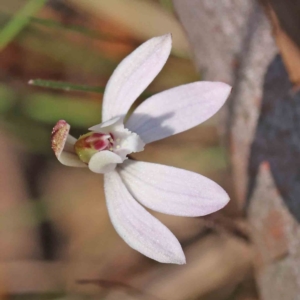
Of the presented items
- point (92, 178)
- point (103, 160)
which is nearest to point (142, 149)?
point (103, 160)

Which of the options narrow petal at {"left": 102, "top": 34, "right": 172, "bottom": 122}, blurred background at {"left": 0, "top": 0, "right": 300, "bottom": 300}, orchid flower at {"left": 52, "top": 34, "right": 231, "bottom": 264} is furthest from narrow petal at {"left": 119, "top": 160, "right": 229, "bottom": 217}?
blurred background at {"left": 0, "top": 0, "right": 300, "bottom": 300}

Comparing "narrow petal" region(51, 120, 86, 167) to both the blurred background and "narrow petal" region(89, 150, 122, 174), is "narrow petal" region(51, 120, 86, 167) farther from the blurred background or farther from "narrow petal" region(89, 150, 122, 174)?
the blurred background

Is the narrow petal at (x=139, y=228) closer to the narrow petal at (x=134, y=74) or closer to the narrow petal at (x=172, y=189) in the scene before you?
the narrow petal at (x=172, y=189)

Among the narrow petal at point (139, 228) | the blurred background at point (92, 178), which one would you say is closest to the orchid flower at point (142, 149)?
the narrow petal at point (139, 228)

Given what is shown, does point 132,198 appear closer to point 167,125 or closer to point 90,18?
point 167,125

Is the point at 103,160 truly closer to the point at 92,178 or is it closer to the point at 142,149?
the point at 142,149

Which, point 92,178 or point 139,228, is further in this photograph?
point 92,178
